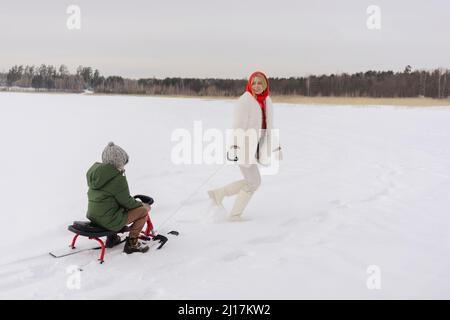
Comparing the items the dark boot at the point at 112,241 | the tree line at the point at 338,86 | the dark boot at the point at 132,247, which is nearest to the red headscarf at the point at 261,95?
the dark boot at the point at 132,247

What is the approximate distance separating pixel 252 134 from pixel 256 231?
1.15 m

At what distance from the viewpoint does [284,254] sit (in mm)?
4078

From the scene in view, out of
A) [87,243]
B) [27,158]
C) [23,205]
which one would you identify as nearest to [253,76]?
[87,243]

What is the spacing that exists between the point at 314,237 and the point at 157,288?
1965mm

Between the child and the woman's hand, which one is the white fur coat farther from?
the child

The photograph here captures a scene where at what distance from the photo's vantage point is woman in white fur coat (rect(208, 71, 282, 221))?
478 centimetres

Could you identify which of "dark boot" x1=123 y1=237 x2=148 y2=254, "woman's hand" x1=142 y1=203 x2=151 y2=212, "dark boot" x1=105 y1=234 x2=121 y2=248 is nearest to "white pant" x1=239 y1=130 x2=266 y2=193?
"woman's hand" x1=142 y1=203 x2=151 y2=212

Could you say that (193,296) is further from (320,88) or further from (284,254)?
(320,88)

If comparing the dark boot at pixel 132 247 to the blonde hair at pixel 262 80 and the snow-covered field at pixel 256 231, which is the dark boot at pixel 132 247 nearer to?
the snow-covered field at pixel 256 231

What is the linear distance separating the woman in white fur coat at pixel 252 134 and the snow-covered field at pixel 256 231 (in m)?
0.48

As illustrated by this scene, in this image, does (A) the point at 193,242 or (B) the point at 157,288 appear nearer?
(B) the point at 157,288

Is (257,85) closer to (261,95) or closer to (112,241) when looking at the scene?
(261,95)

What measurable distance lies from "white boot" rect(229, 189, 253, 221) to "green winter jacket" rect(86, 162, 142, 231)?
5.29 feet

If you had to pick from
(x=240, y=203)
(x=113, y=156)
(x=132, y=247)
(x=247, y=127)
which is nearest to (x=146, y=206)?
(x=132, y=247)
